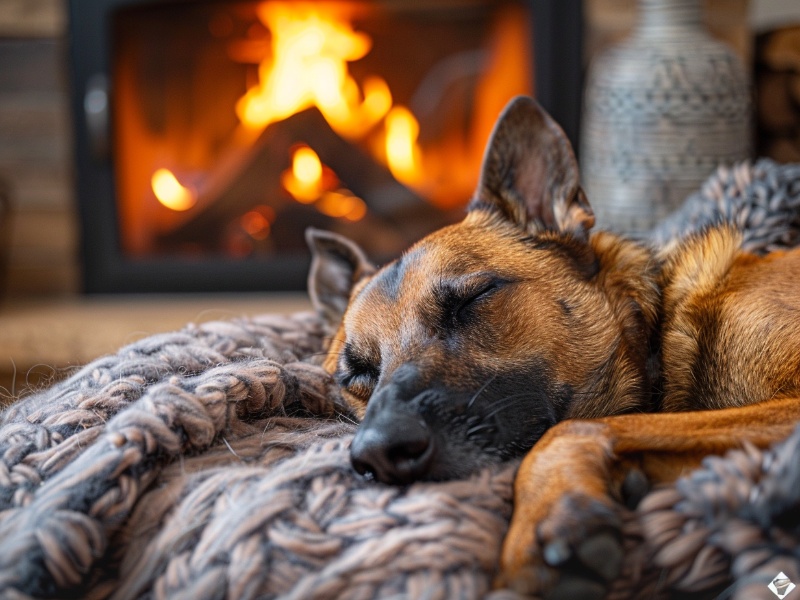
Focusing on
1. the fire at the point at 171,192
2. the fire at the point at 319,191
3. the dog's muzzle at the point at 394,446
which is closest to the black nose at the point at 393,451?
the dog's muzzle at the point at 394,446

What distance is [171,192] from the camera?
3617 mm

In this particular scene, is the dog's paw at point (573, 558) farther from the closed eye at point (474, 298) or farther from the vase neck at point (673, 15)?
the vase neck at point (673, 15)

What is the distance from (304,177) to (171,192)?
0.62m

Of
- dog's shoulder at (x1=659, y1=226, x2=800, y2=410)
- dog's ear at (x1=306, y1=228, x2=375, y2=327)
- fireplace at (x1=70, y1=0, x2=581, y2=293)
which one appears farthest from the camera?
fireplace at (x1=70, y1=0, x2=581, y2=293)

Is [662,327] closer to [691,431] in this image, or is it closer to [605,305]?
[605,305]

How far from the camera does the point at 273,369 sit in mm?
1384

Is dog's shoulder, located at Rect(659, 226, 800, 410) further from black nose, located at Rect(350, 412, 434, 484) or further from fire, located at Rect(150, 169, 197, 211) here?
fire, located at Rect(150, 169, 197, 211)

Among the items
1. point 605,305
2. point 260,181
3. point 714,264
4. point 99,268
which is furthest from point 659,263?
point 99,268

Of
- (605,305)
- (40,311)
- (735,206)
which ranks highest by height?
(735,206)

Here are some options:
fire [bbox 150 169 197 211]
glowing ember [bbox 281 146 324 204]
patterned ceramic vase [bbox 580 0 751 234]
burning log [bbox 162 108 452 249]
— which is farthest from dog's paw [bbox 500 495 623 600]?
fire [bbox 150 169 197 211]

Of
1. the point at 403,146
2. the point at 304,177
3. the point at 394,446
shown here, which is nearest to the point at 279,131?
the point at 304,177

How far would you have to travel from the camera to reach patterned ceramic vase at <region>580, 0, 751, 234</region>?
2.93 meters

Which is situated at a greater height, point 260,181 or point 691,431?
point 260,181

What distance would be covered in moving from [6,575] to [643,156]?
2637 millimetres
